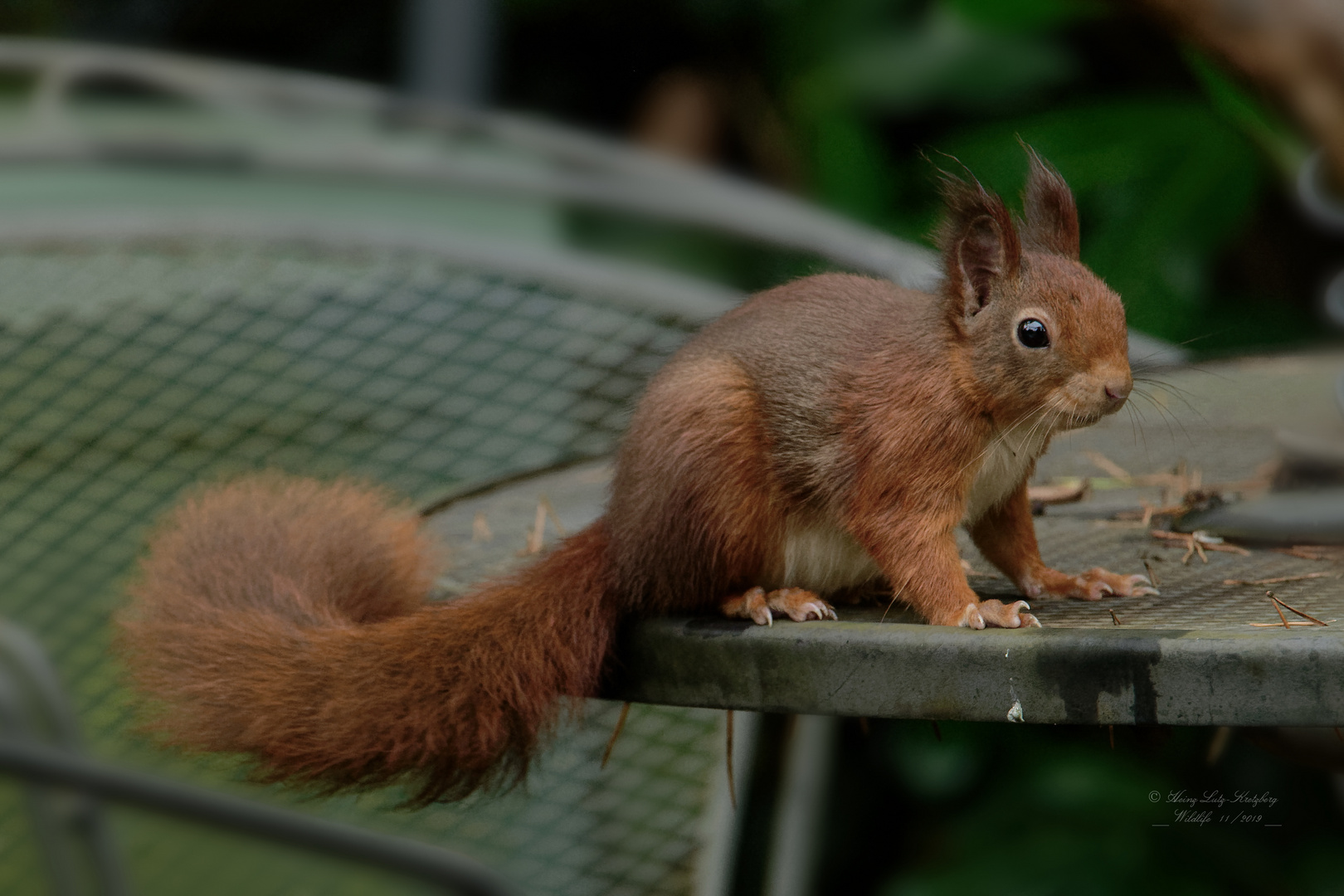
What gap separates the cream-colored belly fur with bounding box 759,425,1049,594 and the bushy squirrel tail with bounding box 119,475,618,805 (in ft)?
0.49

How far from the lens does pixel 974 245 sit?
113cm

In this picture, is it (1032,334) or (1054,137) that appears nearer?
(1032,334)

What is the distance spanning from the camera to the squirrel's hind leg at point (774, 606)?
3.52 ft

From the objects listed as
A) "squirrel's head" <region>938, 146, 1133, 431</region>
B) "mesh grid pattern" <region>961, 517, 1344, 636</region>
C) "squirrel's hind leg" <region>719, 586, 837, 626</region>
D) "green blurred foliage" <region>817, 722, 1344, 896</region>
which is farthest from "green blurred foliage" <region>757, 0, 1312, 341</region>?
"squirrel's hind leg" <region>719, 586, 837, 626</region>

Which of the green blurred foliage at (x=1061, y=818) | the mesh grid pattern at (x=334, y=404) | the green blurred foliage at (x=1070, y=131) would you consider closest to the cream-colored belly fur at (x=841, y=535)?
the mesh grid pattern at (x=334, y=404)

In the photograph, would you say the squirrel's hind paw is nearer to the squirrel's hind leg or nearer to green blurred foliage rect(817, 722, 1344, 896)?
the squirrel's hind leg

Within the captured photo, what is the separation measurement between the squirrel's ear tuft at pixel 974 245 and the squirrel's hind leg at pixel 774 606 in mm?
256

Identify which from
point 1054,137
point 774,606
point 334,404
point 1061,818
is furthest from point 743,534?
point 1054,137

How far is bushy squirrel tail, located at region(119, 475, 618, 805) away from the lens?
3.53ft

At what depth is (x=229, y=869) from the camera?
73cm

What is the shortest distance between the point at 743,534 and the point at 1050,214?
354 millimetres

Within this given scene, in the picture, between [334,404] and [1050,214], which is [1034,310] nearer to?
Answer: [1050,214]

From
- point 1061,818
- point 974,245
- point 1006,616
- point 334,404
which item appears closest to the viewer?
point 1006,616

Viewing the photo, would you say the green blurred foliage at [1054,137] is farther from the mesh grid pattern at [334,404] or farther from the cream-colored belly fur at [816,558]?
the cream-colored belly fur at [816,558]
